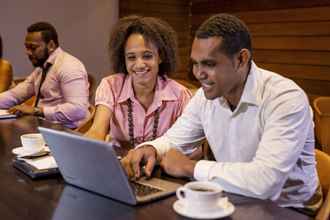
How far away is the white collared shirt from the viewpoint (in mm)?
1304

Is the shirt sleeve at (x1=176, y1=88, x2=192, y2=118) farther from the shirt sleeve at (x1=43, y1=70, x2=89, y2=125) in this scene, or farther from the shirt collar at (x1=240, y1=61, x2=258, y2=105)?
the shirt sleeve at (x1=43, y1=70, x2=89, y2=125)

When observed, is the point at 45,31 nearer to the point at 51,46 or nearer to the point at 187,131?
the point at 51,46

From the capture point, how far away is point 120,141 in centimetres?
215

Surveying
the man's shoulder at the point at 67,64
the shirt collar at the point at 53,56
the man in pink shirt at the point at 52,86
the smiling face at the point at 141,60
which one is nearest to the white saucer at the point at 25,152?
the smiling face at the point at 141,60

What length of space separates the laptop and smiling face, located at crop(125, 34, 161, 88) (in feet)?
3.00

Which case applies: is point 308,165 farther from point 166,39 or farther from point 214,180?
point 166,39

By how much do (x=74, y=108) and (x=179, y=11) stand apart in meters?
2.73

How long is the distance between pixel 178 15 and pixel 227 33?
385 centimetres

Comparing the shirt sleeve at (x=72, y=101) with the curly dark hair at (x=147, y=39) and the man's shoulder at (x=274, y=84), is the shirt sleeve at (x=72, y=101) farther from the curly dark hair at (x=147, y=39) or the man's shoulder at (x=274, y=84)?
the man's shoulder at (x=274, y=84)

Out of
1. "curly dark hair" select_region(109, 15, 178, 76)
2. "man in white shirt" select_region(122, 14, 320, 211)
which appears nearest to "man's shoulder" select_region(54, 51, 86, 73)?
"curly dark hair" select_region(109, 15, 178, 76)

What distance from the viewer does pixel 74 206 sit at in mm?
1151

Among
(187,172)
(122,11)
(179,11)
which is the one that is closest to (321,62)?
(179,11)

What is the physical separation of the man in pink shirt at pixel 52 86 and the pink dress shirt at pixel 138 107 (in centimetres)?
70

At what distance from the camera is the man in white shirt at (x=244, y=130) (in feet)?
4.33
